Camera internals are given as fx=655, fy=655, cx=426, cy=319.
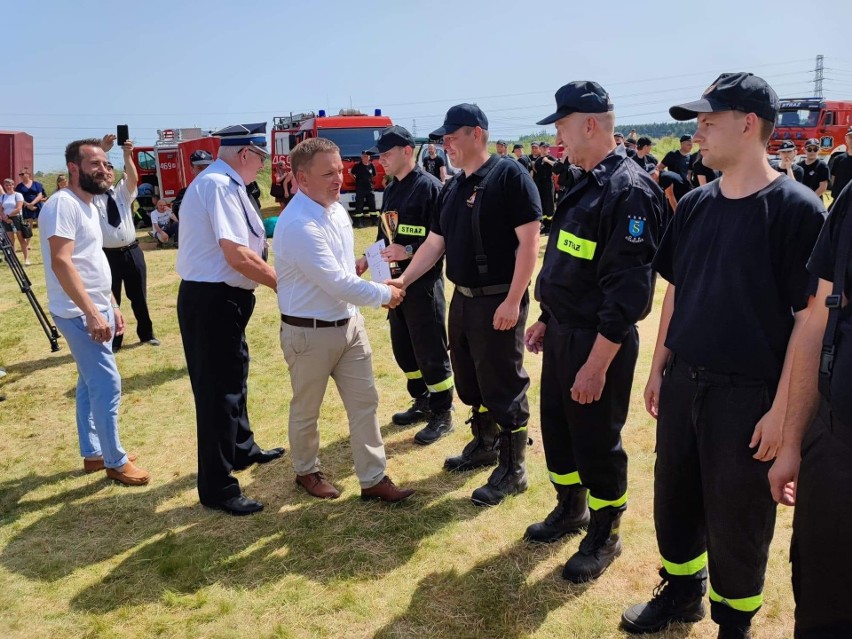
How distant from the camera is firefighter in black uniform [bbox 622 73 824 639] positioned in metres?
2.12

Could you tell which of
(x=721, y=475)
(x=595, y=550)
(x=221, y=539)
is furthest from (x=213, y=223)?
(x=721, y=475)

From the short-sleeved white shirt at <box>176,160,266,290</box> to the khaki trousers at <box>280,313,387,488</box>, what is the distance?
508mm

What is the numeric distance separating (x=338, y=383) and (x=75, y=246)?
1.90 m

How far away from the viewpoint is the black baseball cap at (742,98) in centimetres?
217

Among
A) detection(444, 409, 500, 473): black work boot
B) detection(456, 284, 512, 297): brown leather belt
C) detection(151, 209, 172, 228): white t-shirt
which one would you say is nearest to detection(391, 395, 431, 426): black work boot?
detection(444, 409, 500, 473): black work boot

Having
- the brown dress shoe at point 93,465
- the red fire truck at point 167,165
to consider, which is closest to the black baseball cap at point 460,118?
the brown dress shoe at point 93,465

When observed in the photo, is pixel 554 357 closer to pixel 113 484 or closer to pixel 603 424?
pixel 603 424

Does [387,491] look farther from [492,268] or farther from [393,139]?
[393,139]

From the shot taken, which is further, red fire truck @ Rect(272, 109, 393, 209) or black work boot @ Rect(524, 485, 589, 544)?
red fire truck @ Rect(272, 109, 393, 209)

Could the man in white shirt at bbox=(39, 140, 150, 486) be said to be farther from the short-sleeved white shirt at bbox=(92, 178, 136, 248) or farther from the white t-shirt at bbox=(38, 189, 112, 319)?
the short-sleeved white shirt at bbox=(92, 178, 136, 248)

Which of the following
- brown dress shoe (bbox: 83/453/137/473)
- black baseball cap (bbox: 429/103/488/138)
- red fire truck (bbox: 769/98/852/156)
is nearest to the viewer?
black baseball cap (bbox: 429/103/488/138)

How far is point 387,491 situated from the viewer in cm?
396

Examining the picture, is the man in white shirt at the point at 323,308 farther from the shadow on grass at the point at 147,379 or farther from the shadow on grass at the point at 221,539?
the shadow on grass at the point at 147,379

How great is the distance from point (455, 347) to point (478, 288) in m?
0.48
